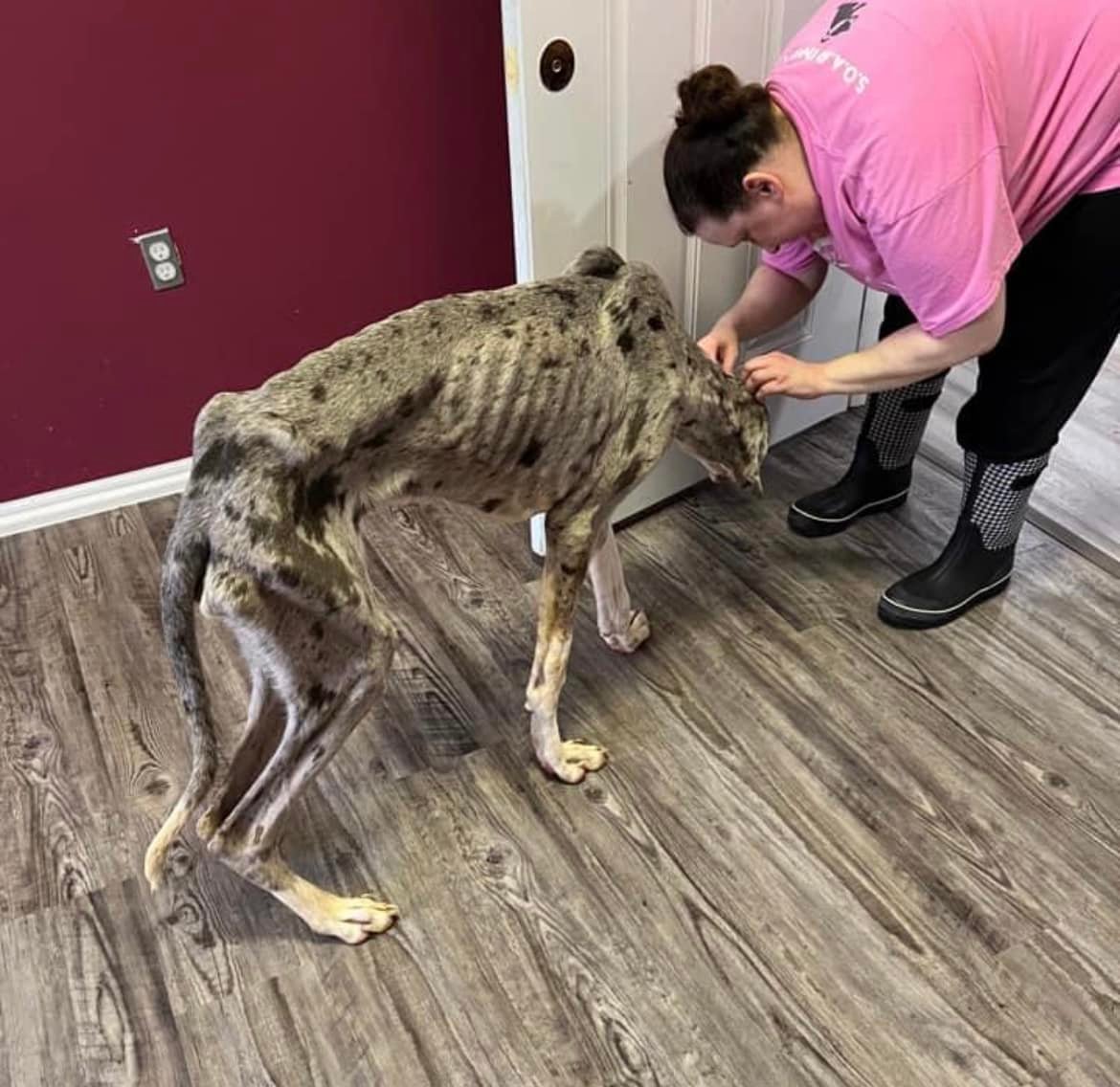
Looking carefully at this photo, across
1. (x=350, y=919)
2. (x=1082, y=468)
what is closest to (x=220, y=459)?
(x=350, y=919)

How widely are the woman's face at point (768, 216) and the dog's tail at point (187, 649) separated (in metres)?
0.85

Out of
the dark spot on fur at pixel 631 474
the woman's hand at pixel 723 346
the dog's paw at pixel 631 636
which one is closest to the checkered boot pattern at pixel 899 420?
the woman's hand at pixel 723 346

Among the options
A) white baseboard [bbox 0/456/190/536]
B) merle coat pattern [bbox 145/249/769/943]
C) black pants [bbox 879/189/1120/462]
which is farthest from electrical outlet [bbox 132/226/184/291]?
black pants [bbox 879/189/1120/462]

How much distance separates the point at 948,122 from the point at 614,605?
0.97 metres

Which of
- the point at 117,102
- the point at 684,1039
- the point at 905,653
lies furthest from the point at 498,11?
the point at 684,1039

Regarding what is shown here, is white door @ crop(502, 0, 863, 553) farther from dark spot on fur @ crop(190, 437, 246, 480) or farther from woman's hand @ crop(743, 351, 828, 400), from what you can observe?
dark spot on fur @ crop(190, 437, 246, 480)

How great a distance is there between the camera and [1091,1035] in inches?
55.3

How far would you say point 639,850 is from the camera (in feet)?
5.49

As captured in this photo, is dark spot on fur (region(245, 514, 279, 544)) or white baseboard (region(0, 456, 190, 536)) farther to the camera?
white baseboard (region(0, 456, 190, 536))

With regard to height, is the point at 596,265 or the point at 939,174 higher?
the point at 939,174

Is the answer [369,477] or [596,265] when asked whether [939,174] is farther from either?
[369,477]

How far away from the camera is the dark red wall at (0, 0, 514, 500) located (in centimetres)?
206

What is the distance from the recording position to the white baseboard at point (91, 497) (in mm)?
2412

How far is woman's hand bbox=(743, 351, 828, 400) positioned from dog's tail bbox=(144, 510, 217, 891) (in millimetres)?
961
